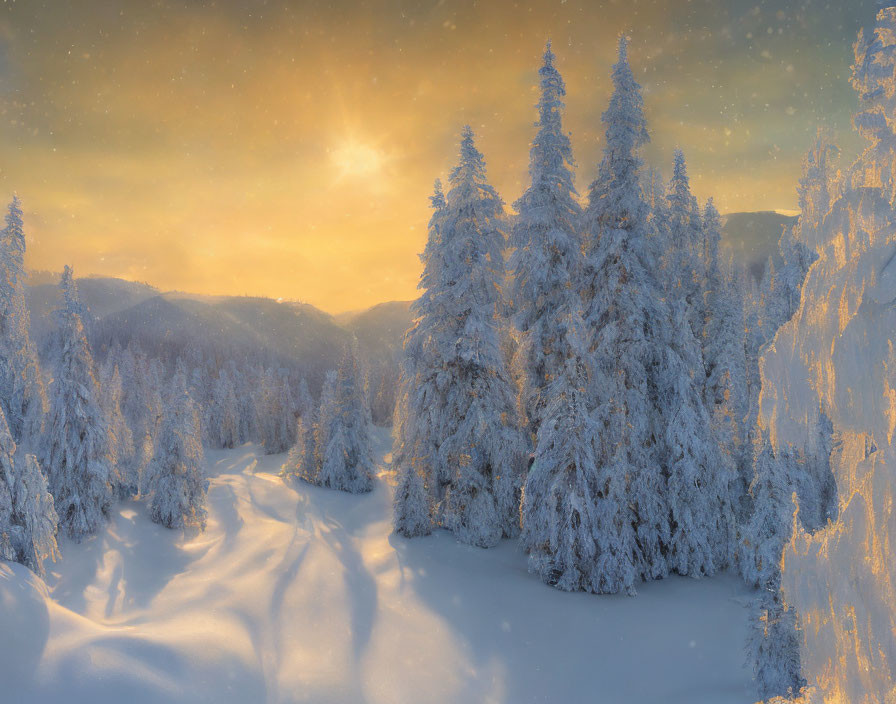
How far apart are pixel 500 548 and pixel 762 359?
46.9 feet

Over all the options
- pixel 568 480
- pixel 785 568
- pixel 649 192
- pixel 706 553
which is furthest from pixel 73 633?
pixel 649 192

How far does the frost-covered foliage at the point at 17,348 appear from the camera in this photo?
16.1m

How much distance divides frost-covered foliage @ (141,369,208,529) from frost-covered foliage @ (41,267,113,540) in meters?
1.92

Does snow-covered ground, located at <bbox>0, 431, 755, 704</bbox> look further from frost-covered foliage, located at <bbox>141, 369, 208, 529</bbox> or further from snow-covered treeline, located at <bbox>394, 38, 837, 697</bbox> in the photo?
frost-covered foliage, located at <bbox>141, 369, 208, 529</bbox>

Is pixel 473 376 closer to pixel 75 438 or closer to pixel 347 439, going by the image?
pixel 75 438

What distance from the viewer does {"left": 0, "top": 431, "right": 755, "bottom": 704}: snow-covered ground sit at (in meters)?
7.41

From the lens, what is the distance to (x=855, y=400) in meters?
2.64

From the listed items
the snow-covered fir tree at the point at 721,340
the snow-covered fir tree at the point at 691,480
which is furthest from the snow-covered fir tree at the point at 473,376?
the snow-covered fir tree at the point at 721,340

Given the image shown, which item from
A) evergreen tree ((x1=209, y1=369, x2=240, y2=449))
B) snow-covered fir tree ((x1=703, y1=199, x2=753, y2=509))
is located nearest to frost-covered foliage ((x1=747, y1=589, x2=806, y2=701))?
snow-covered fir tree ((x1=703, y1=199, x2=753, y2=509))

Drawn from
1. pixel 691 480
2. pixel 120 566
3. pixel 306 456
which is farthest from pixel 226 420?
pixel 691 480

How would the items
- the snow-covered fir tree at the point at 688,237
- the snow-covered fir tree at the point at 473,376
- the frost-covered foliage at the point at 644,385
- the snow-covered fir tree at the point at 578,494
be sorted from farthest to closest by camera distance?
1. the snow-covered fir tree at the point at 688,237
2. the snow-covered fir tree at the point at 473,376
3. the frost-covered foliage at the point at 644,385
4. the snow-covered fir tree at the point at 578,494

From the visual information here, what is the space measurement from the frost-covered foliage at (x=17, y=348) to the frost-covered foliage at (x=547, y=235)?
656 inches

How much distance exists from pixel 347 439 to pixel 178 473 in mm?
10897

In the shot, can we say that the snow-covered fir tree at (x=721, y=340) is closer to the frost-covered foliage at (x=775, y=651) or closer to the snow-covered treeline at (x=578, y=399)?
the snow-covered treeline at (x=578, y=399)
